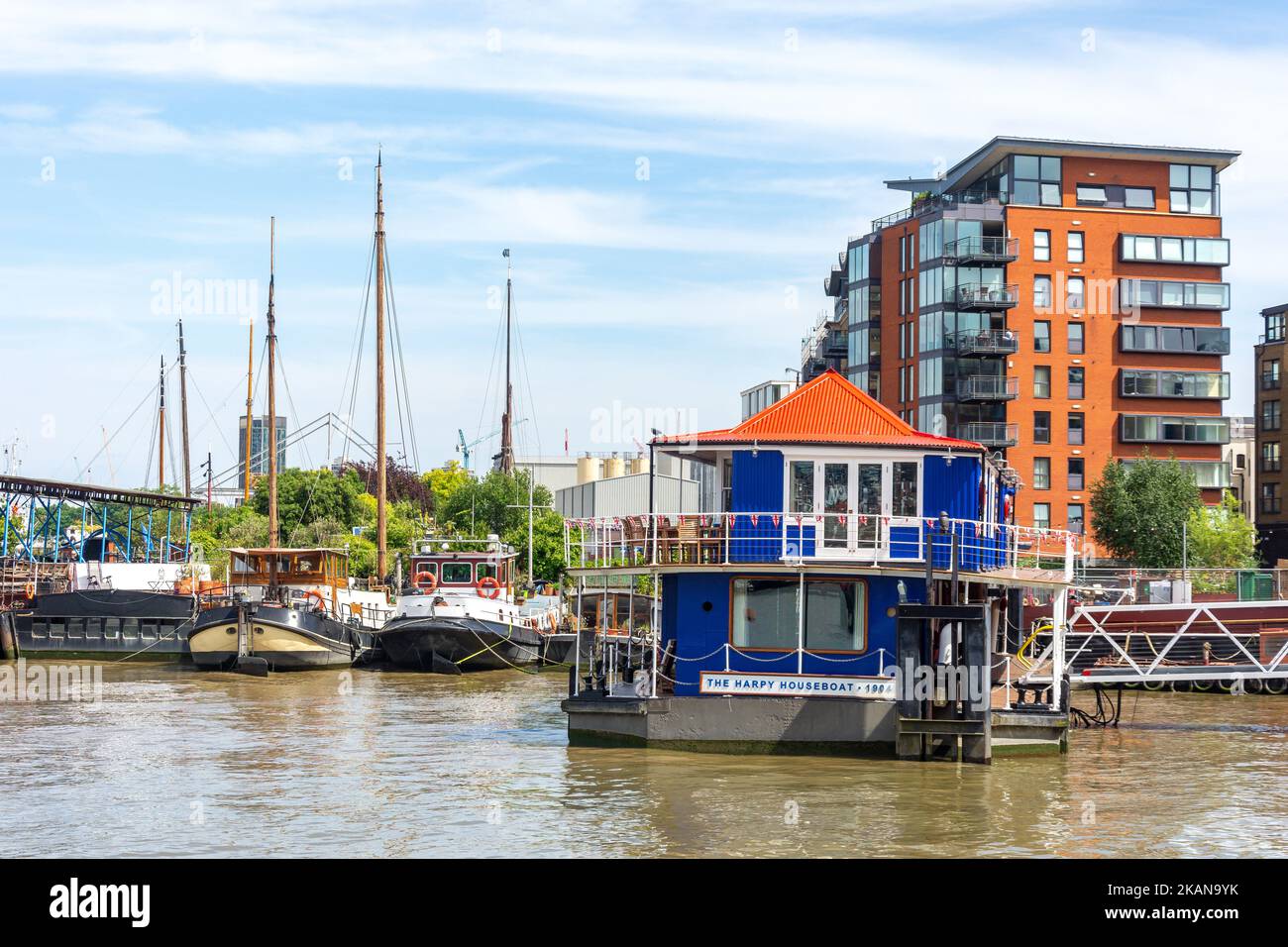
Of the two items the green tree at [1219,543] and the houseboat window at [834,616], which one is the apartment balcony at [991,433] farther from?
the houseboat window at [834,616]

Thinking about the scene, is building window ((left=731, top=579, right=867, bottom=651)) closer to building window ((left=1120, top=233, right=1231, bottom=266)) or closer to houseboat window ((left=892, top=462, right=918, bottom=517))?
houseboat window ((left=892, top=462, right=918, bottom=517))

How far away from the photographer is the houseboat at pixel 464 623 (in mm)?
53688

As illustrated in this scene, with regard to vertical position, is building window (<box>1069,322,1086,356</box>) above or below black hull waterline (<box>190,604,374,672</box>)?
above

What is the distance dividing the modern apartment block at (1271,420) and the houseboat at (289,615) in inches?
2648

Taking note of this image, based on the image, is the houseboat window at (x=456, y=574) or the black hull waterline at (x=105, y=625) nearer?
the houseboat window at (x=456, y=574)

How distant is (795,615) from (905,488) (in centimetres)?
329

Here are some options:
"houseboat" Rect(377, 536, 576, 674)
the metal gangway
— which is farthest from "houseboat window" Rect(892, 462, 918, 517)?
"houseboat" Rect(377, 536, 576, 674)

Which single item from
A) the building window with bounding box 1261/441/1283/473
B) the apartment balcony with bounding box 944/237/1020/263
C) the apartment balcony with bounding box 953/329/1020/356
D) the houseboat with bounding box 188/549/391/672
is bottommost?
the houseboat with bounding box 188/549/391/672

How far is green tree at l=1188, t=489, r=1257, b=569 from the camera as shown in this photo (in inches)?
3031

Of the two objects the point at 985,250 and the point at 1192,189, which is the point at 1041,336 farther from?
the point at 1192,189

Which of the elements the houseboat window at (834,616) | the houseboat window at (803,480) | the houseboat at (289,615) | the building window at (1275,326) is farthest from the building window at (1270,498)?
the houseboat window at (834,616)

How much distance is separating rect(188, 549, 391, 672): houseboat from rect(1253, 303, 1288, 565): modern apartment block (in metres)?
67.3
